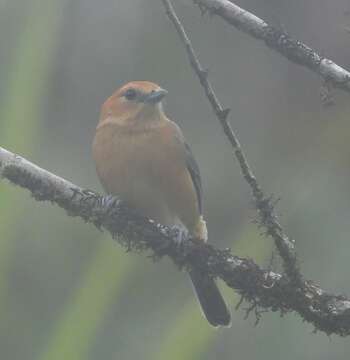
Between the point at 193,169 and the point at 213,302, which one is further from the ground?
the point at 193,169

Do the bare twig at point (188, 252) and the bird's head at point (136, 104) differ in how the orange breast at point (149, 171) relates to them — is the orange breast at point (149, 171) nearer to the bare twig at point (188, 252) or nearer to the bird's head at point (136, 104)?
the bird's head at point (136, 104)

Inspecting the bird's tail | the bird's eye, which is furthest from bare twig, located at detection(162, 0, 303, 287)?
the bird's eye

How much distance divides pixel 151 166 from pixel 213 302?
811mm

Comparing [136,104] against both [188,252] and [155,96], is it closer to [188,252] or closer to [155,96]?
[155,96]

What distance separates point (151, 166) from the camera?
4.85 metres

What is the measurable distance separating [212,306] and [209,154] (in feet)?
9.65

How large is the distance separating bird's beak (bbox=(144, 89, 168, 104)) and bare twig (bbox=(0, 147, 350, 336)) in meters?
0.94

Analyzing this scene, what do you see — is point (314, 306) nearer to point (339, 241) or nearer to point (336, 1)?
point (339, 241)

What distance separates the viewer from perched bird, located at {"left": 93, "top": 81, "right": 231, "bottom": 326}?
4.83 metres

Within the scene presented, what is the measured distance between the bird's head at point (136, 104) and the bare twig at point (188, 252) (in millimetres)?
876

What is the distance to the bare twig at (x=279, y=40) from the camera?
11.9 feet

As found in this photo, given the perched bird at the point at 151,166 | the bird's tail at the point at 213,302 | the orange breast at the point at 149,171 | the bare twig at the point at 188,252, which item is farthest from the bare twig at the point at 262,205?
the bird's tail at the point at 213,302

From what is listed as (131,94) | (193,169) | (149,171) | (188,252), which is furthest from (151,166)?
(188,252)

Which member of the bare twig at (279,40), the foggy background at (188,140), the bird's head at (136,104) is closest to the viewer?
the bare twig at (279,40)
